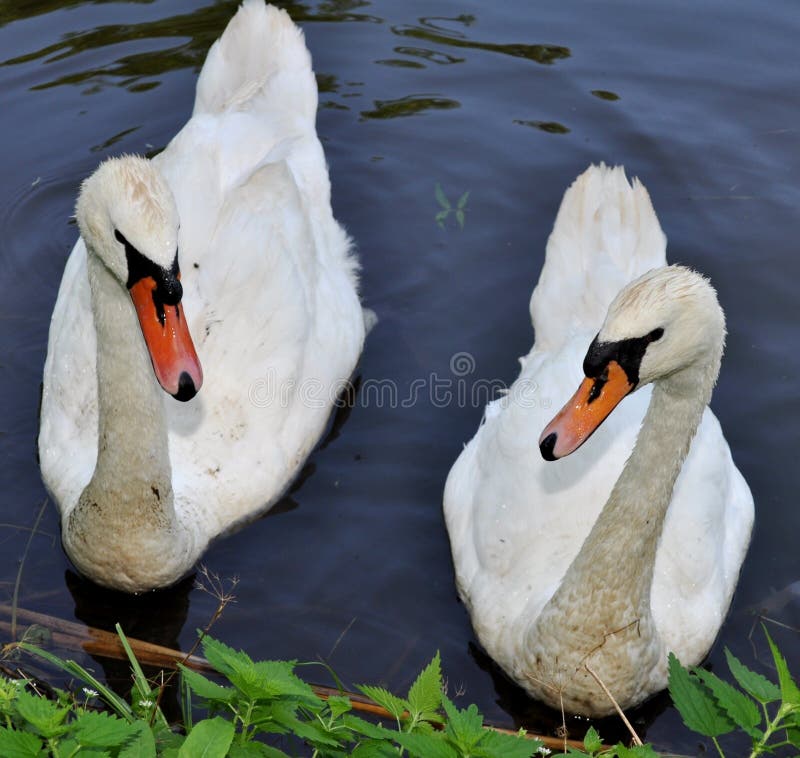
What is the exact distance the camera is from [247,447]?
23.0 feet

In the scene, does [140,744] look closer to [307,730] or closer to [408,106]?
[307,730]

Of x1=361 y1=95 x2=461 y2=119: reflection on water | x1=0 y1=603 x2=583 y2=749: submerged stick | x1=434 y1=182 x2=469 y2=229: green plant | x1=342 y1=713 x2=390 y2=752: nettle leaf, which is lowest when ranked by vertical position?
x1=0 y1=603 x2=583 y2=749: submerged stick

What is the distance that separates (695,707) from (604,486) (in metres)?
2.10

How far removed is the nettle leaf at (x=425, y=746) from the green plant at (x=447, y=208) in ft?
19.4

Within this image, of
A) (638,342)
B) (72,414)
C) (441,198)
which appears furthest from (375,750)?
(441,198)

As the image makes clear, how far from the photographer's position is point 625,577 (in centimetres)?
Result: 568

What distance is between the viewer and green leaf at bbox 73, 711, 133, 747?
3754mm

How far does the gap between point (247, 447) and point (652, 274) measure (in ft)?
8.82

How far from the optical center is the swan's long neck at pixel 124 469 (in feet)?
19.6

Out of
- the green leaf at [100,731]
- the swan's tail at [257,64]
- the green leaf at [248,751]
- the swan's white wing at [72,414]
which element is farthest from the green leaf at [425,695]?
the swan's tail at [257,64]

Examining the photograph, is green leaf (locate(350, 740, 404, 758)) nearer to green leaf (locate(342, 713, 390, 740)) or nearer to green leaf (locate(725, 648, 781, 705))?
green leaf (locate(342, 713, 390, 740))

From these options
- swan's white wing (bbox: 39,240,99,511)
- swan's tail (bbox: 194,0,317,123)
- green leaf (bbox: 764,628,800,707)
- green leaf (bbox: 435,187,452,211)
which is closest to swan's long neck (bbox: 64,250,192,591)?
swan's white wing (bbox: 39,240,99,511)

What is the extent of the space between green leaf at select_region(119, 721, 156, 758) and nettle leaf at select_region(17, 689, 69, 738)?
212 mm

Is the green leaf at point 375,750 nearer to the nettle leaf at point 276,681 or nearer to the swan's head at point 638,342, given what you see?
A: the nettle leaf at point 276,681
